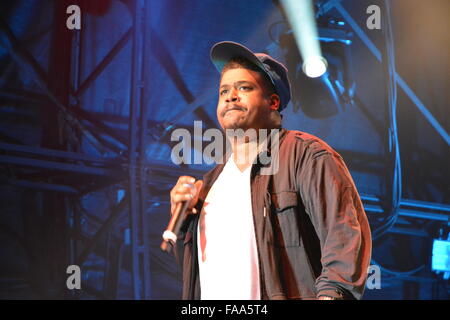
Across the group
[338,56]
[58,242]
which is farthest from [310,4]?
[58,242]

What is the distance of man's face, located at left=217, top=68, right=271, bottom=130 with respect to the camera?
1.92 metres

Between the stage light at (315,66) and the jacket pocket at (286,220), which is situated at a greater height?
the stage light at (315,66)

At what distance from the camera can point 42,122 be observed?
13.6 ft

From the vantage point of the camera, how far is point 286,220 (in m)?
1.65

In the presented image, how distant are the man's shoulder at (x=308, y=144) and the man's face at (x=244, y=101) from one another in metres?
0.15

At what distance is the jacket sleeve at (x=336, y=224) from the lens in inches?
56.4

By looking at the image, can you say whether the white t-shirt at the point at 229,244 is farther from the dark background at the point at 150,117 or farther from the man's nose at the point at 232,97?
the dark background at the point at 150,117

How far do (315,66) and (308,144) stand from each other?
8.46 feet

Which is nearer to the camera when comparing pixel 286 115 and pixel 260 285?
pixel 260 285

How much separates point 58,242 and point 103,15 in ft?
6.32

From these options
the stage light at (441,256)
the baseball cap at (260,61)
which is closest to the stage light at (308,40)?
the stage light at (441,256)

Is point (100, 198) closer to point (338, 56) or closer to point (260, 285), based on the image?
point (338, 56)

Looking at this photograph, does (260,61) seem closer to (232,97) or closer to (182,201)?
(232,97)
